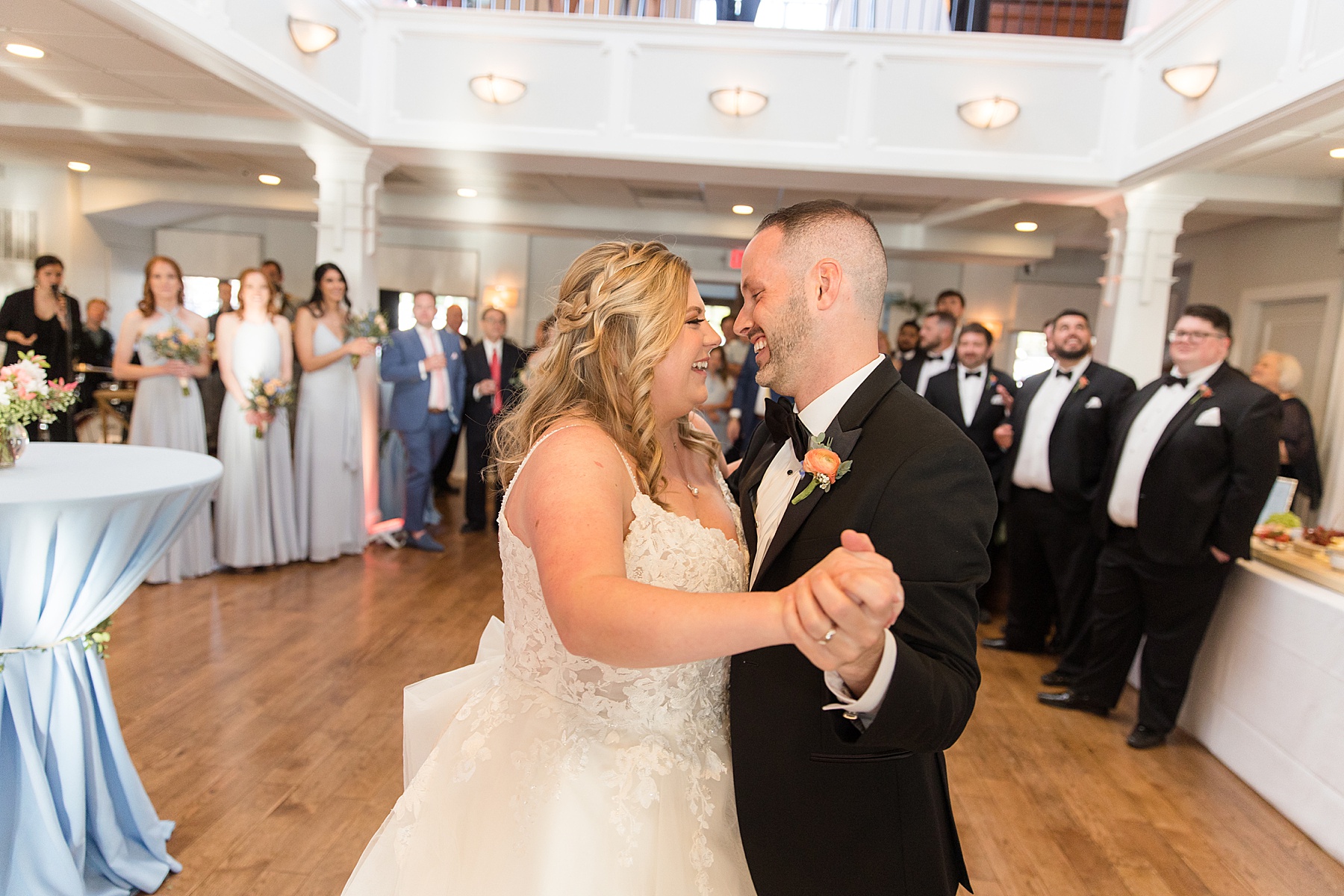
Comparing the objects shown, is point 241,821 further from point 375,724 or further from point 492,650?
point 492,650

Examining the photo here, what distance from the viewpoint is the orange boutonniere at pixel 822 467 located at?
1319 mm

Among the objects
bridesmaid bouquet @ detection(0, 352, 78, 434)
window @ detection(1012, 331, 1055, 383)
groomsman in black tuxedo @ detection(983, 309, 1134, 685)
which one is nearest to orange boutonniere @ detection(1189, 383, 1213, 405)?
groomsman in black tuxedo @ detection(983, 309, 1134, 685)

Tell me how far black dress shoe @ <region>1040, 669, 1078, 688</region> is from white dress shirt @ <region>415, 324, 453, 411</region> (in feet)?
15.4

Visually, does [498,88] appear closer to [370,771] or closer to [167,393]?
[167,393]

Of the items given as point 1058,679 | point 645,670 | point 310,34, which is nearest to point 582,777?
point 645,670

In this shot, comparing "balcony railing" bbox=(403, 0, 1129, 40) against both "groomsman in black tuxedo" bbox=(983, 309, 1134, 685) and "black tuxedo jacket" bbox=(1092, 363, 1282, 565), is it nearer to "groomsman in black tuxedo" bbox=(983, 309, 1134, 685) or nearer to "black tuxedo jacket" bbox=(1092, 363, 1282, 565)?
"groomsman in black tuxedo" bbox=(983, 309, 1134, 685)

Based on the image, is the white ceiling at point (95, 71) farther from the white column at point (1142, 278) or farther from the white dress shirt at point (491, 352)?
the white column at point (1142, 278)

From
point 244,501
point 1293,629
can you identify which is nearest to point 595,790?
point 1293,629

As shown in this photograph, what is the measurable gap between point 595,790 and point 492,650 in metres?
0.58

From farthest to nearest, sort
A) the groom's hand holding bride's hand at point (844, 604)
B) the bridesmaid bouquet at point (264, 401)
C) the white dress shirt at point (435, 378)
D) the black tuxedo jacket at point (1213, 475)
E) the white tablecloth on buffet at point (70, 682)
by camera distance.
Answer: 1. the white dress shirt at point (435, 378)
2. the bridesmaid bouquet at point (264, 401)
3. the black tuxedo jacket at point (1213, 475)
4. the white tablecloth on buffet at point (70, 682)
5. the groom's hand holding bride's hand at point (844, 604)

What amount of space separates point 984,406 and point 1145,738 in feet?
7.49

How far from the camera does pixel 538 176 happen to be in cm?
855

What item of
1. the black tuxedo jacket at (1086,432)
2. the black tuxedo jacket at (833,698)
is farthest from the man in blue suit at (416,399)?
the black tuxedo jacket at (833,698)

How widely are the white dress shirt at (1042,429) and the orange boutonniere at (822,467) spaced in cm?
379
